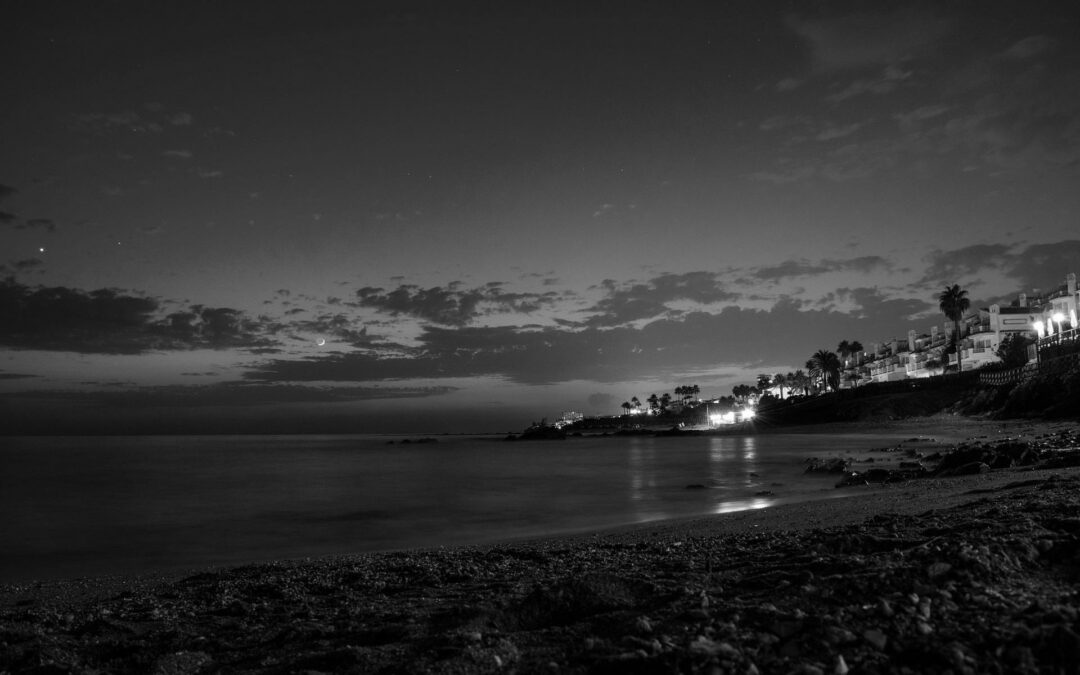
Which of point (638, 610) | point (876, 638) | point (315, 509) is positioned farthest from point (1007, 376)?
point (876, 638)

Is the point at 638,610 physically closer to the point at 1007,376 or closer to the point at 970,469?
the point at 970,469

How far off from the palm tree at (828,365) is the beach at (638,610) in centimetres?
18156

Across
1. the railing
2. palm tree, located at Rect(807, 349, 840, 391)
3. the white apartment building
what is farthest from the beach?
palm tree, located at Rect(807, 349, 840, 391)

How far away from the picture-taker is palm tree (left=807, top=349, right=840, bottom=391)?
178750 millimetres

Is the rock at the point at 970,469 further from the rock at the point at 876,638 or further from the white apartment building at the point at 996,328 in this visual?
the white apartment building at the point at 996,328

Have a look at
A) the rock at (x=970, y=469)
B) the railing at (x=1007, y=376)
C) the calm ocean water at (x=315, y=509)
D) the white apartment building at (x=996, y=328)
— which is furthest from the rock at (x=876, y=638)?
the white apartment building at (x=996, y=328)

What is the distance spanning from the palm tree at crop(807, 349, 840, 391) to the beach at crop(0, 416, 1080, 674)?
596ft

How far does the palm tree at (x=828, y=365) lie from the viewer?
586 ft

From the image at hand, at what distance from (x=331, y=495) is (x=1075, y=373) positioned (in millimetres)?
78526

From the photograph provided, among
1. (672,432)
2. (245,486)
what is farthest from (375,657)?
(672,432)

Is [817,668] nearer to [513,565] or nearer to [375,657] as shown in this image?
[375,657]

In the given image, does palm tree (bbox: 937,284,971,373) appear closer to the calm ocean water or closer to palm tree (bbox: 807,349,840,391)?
palm tree (bbox: 807,349,840,391)

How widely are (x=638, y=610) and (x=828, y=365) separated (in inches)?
7454

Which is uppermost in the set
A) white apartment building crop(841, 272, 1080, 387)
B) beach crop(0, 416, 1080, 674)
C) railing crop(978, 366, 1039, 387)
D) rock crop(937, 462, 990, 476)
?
white apartment building crop(841, 272, 1080, 387)
